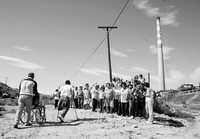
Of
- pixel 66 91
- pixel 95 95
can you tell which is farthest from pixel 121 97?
pixel 66 91

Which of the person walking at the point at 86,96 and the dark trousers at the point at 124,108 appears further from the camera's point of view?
the person walking at the point at 86,96

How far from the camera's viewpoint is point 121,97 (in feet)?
43.6

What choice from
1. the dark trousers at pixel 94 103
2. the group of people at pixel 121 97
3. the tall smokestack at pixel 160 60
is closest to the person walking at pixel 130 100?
the group of people at pixel 121 97

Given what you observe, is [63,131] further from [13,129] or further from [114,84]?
[114,84]

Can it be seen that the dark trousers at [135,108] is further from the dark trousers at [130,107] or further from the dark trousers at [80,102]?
the dark trousers at [80,102]

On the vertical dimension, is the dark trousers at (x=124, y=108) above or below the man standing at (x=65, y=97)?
below

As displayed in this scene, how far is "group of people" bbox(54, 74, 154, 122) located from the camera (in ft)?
34.9

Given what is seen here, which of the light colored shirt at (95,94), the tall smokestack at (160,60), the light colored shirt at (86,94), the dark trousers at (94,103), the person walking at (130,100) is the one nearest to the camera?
the person walking at (130,100)

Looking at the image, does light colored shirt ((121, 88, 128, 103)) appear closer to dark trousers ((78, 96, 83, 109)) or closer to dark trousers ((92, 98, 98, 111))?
dark trousers ((92, 98, 98, 111))

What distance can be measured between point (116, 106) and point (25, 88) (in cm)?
703

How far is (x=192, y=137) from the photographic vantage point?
8359 mm

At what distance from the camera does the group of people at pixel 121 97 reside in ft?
34.9

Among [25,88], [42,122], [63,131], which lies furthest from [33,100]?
[63,131]

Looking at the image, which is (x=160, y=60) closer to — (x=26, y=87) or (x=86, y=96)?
(x=86, y=96)
